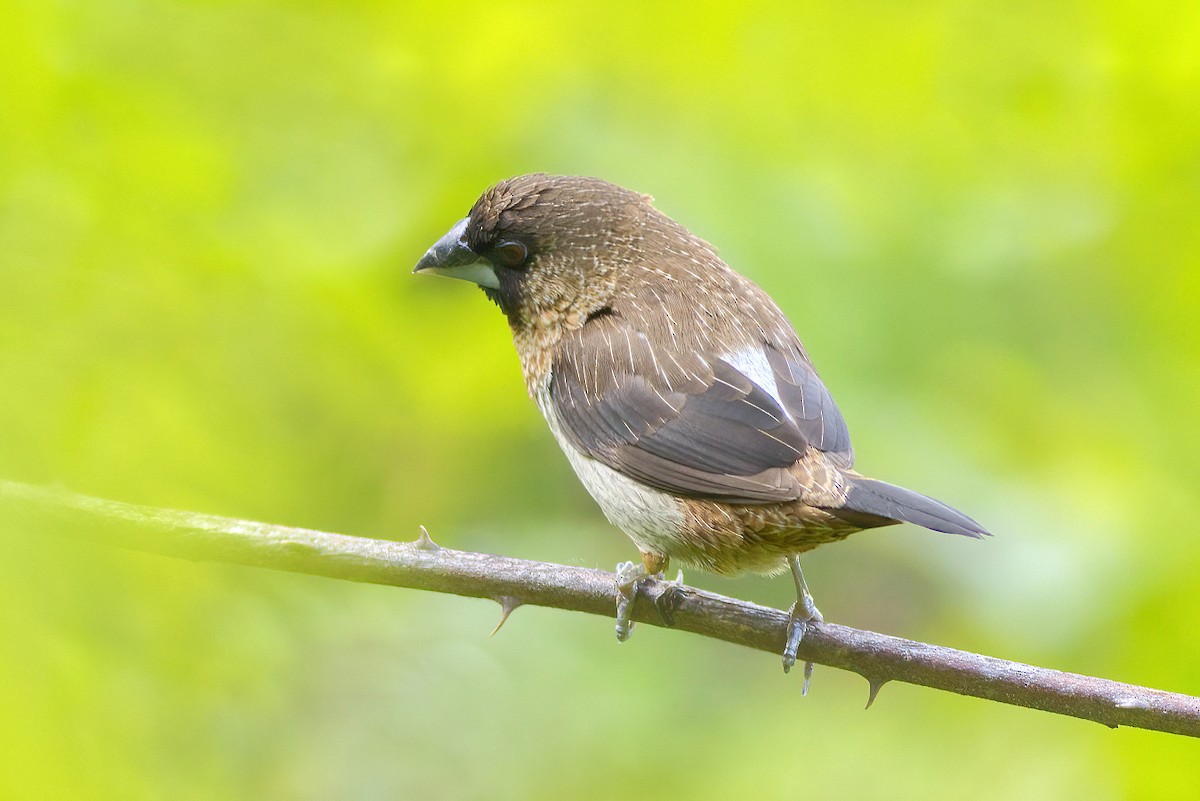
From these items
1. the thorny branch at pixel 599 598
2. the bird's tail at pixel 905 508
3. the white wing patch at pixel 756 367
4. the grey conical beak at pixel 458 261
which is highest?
the grey conical beak at pixel 458 261

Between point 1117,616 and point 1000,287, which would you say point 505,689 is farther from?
point 1000,287

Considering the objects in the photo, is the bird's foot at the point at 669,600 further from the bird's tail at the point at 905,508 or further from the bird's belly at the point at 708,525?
the bird's tail at the point at 905,508

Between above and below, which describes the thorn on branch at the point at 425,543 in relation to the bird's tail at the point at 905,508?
below

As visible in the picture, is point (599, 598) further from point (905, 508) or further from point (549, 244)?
point (549, 244)

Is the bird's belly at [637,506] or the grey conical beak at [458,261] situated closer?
the bird's belly at [637,506]

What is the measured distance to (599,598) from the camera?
117 inches

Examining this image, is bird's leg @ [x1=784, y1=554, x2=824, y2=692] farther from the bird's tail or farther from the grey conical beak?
the grey conical beak

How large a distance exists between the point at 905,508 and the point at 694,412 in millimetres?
815

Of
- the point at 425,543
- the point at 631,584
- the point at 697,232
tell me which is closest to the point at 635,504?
the point at 631,584

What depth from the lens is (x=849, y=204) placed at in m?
3.88

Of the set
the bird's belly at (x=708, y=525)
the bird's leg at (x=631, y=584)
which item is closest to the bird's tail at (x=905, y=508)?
the bird's belly at (x=708, y=525)

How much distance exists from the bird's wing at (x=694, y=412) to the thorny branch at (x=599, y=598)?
1.14ft

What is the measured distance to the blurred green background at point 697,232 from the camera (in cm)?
223

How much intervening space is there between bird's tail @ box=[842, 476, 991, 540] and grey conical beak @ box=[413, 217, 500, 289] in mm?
1430
